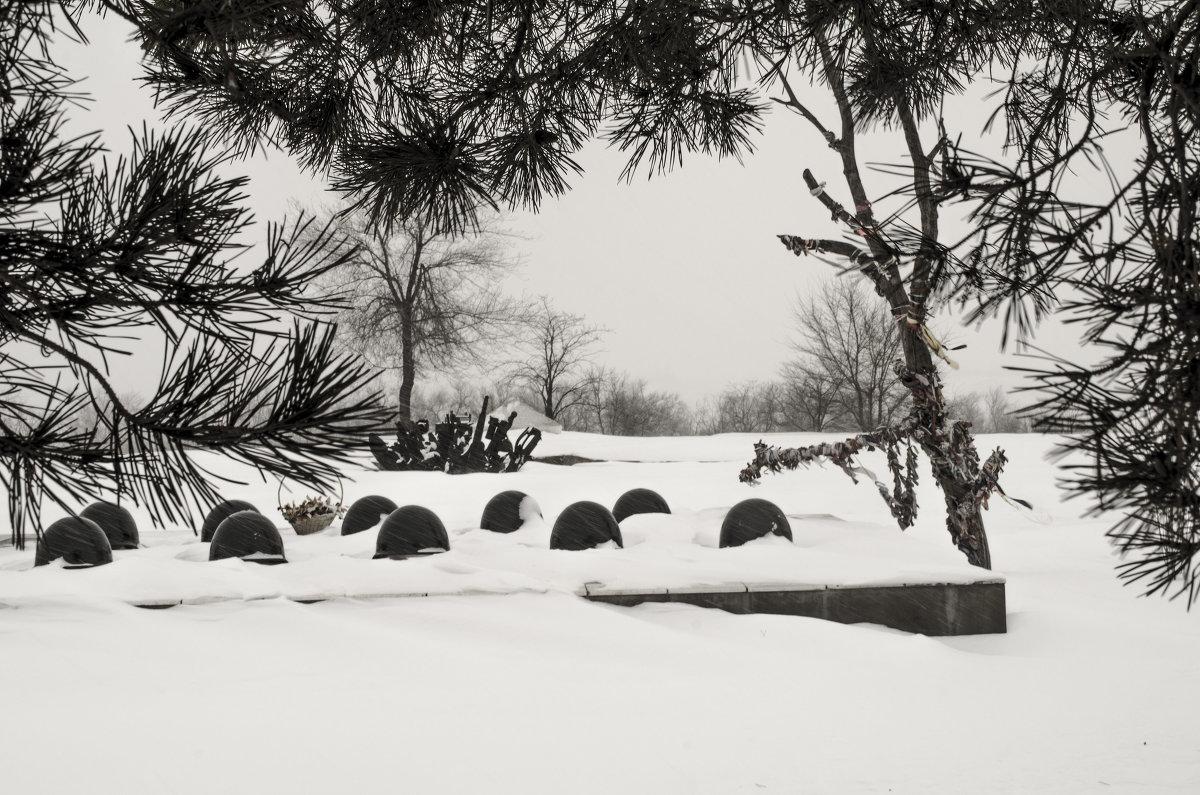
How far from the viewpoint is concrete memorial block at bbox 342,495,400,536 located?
17.1ft

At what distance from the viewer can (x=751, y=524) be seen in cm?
431

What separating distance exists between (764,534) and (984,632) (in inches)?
45.6

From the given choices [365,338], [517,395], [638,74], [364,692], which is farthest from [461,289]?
[364,692]

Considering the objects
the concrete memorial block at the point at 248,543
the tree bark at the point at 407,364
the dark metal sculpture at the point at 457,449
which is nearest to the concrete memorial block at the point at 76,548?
the concrete memorial block at the point at 248,543

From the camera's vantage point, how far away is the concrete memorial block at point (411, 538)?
13.4ft

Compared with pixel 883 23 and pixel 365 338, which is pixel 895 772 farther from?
pixel 365 338

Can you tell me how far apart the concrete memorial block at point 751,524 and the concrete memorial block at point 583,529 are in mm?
598

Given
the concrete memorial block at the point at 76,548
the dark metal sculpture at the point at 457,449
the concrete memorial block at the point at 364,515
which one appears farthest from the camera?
the dark metal sculpture at the point at 457,449

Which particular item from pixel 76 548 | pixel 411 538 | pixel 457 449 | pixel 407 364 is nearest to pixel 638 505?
pixel 411 538

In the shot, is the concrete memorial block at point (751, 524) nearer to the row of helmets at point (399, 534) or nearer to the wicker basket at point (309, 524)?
the row of helmets at point (399, 534)

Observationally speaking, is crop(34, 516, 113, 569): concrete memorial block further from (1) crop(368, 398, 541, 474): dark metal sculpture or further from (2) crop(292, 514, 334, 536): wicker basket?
(1) crop(368, 398, 541, 474): dark metal sculpture

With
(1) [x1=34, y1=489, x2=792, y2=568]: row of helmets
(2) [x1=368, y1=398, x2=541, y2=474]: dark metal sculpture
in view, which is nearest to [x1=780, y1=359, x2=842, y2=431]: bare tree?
(2) [x1=368, y1=398, x2=541, y2=474]: dark metal sculpture

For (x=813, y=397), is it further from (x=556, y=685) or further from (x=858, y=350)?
(x=556, y=685)

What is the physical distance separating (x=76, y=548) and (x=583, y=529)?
254cm
